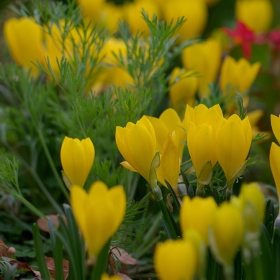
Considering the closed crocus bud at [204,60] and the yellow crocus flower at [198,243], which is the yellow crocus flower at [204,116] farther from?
the closed crocus bud at [204,60]

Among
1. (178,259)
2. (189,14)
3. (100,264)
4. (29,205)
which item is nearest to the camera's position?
(178,259)

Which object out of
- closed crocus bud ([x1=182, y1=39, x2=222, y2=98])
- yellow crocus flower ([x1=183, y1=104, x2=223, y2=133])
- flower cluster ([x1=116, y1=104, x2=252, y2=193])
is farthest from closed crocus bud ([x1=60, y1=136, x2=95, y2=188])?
closed crocus bud ([x1=182, y1=39, x2=222, y2=98])

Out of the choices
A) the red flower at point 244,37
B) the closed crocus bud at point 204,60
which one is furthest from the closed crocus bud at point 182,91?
the red flower at point 244,37

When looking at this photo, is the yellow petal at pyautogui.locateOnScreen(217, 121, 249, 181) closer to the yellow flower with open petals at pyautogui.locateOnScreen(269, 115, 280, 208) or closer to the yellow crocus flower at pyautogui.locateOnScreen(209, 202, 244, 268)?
the yellow flower with open petals at pyautogui.locateOnScreen(269, 115, 280, 208)

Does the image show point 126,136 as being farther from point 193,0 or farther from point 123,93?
point 193,0

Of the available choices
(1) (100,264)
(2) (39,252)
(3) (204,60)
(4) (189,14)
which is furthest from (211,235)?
(4) (189,14)

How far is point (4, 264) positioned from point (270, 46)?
1205mm

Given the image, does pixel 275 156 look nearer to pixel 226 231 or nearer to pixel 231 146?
pixel 231 146

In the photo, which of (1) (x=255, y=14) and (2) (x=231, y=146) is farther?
(1) (x=255, y=14)

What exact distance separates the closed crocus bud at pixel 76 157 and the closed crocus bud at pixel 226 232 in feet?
0.79

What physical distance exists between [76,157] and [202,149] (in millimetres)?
164

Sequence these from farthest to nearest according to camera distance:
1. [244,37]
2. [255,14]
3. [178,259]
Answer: [255,14]
[244,37]
[178,259]

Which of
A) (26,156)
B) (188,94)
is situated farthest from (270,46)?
(26,156)

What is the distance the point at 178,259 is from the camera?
562 mm
